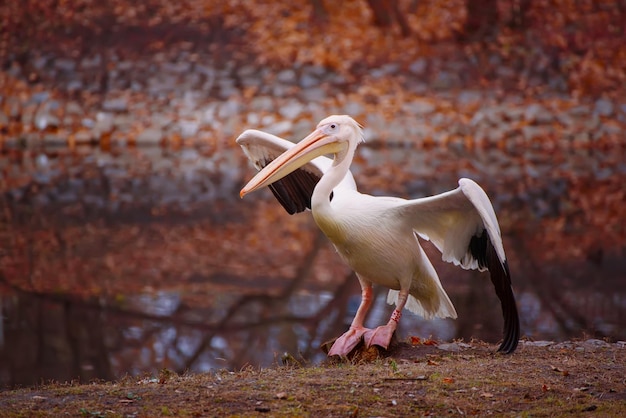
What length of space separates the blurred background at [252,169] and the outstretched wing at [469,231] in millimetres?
1153

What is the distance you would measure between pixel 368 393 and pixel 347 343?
122 cm

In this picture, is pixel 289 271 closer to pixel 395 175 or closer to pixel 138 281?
pixel 138 281

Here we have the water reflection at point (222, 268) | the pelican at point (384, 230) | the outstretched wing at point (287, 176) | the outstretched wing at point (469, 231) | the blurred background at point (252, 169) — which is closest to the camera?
the outstretched wing at point (469, 231)

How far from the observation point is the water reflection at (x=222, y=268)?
6605 millimetres

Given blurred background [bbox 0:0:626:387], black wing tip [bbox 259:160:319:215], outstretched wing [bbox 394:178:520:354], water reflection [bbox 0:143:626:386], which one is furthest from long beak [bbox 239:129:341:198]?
blurred background [bbox 0:0:626:387]

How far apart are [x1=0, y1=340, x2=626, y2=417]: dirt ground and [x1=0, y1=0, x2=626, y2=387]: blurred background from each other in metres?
1.47

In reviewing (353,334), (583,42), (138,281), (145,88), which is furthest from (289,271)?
(583,42)

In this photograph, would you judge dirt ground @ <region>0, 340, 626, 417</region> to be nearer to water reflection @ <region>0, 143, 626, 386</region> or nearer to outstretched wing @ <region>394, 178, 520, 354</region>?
outstretched wing @ <region>394, 178, 520, 354</region>

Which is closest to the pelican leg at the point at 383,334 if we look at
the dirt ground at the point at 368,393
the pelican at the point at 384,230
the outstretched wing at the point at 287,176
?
the pelican at the point at 384,230

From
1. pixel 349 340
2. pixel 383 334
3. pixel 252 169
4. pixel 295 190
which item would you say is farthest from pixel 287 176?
pixel 252 169

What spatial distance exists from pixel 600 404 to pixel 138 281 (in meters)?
5.23

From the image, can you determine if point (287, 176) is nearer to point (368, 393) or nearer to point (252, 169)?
point (368, 393)

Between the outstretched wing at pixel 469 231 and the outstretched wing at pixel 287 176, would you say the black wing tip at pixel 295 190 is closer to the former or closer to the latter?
the outstretched wing at pixel 287 176

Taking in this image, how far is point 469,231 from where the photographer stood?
206 inches
